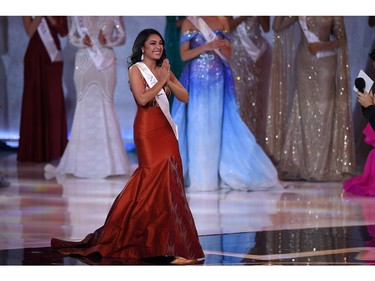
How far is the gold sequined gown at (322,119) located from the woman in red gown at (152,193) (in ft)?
11.7

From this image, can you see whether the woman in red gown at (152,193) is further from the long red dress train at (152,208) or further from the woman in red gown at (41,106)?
the woman in red gown at (41,106)

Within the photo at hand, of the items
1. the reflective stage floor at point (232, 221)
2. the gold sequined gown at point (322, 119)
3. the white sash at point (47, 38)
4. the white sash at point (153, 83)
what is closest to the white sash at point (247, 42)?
the gold sequined gown at point (322, 119)

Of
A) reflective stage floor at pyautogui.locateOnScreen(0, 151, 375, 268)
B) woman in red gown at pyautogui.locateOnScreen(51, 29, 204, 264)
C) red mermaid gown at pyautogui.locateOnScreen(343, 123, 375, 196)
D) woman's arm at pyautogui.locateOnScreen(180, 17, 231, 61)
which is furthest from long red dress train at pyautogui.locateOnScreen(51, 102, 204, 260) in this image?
red mermaid gown at pyautogui.locateOnScreen(343, 123, 375, 196)

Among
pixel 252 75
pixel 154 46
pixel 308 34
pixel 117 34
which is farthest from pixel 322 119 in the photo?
pixel 154 46

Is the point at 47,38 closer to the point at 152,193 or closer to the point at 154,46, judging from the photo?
the point at 154,46

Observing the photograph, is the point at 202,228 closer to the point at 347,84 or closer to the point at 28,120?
the point at 347,84

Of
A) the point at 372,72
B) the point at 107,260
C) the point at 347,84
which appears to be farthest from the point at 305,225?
the point at 372,72

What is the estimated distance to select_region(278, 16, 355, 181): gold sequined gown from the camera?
9281mm

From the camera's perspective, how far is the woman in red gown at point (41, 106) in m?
10.5

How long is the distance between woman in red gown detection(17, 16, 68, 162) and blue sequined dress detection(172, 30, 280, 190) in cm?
222

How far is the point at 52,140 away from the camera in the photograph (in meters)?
10.6

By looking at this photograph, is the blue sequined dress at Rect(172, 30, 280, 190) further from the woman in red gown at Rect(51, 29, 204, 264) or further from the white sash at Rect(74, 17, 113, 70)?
the woman in red gown at Rect(51, 29, 204, 264)

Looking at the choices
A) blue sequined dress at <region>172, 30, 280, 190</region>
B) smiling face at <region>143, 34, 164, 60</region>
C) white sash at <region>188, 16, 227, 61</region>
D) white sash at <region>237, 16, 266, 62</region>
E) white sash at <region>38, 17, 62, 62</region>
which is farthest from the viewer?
white sash at <region>38, 17, 62, 62</region>

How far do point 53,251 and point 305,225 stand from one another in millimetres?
1804
